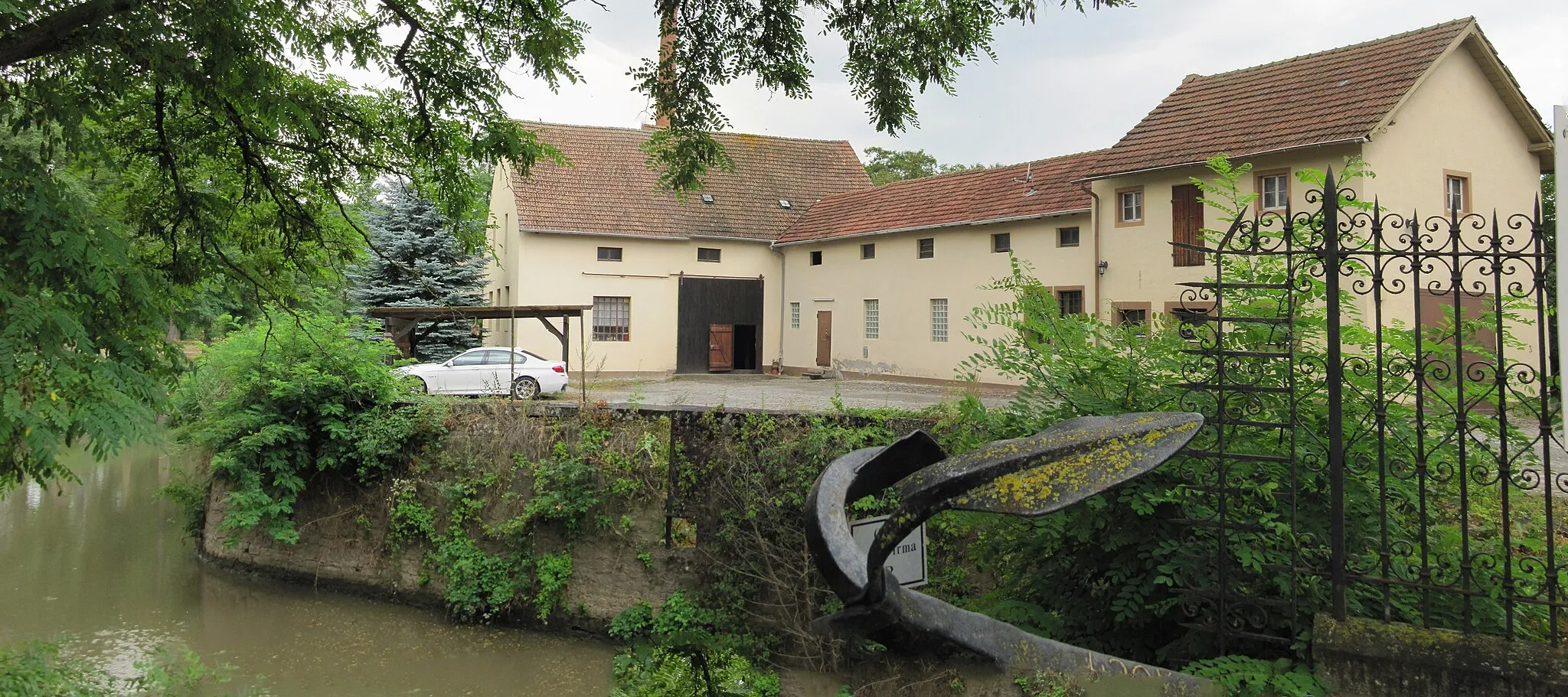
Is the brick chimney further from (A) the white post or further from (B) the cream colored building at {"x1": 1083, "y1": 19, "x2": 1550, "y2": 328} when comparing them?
(B) the cream colored building at {"x1": 1083, "y1": 19, "x2": 1550, "y2": 328}

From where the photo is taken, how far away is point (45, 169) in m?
5.21

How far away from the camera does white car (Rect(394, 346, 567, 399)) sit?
778 inches

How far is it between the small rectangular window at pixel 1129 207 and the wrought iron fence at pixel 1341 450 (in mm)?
14326

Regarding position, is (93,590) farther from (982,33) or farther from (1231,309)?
(1231,309)

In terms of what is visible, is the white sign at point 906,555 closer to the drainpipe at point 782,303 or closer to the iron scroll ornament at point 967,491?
the iron scroll ornament at point 967,491

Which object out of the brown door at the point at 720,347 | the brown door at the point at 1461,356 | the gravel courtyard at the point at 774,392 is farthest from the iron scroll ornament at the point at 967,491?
the brown door at the point at 720,347

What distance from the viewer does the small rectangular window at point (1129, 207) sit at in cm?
1930

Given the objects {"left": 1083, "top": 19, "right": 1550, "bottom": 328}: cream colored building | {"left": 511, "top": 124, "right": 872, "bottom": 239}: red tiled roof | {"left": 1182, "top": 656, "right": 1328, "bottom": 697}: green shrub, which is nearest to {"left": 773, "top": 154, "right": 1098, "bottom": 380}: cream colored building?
{"left": 1083, "top": 19, "right": 1550, "bottom": 328}: cream colored building

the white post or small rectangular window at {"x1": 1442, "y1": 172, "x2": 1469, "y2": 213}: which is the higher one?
small rectangular window at {"x1": 1442, "y1": 172, "x2": 1469, "y2": 213}

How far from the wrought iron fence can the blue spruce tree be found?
2235cm

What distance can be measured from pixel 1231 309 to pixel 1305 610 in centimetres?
167

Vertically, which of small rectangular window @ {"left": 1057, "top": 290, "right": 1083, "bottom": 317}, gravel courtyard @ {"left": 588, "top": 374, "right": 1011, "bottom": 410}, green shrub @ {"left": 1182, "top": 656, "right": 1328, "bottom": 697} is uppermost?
small rectangular window @ {"left": 1057, "top": 290, "right": 1083, "bottom": 317}

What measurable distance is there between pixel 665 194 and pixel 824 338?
6319 mm

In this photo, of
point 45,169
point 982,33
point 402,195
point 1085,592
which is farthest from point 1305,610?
point 402,195
